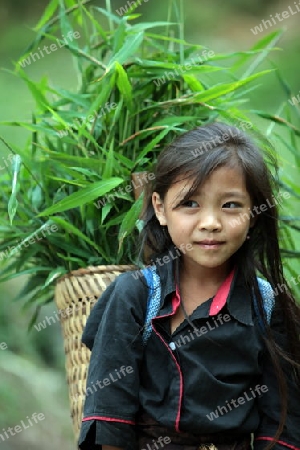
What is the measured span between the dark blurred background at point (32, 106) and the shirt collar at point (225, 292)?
6.25 feet

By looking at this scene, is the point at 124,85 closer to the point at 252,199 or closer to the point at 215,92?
the point at 215,92

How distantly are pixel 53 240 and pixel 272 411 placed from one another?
0.79 meters

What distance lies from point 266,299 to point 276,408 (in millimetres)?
244

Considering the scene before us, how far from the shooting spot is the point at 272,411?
6.23 ft

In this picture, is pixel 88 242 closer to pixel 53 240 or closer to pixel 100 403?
pixel 53 240

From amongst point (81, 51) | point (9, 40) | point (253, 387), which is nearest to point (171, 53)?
point (81, 51)

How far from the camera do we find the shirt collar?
1879 mm

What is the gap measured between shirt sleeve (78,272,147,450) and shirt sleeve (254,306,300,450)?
29 cm

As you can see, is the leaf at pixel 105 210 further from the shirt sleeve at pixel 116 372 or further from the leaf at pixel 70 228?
the shirt sleeve at pixel 116 372

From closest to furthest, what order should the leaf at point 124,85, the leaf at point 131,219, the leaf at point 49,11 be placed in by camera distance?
the leaf at point 131,219 → the leaf at point 124,85 → the leaf at point 49,11

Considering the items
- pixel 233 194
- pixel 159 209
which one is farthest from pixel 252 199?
pixel 159 209

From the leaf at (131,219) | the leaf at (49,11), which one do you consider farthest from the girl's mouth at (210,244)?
the leaf at (49,11)

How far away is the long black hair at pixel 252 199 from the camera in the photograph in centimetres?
186

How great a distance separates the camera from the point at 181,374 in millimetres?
1816
